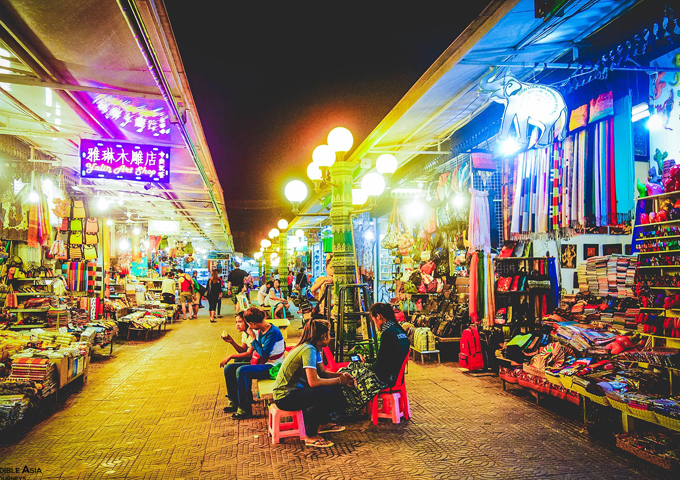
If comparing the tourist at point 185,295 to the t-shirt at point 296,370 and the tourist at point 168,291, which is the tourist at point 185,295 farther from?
the t-shirt at point 296,370

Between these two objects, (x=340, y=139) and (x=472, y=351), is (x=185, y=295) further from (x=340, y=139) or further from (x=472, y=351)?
(x=340, y=139)

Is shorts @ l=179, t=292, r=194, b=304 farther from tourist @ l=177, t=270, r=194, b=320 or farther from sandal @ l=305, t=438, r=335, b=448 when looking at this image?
sandal @ l=305, t=438, r=335, b=448

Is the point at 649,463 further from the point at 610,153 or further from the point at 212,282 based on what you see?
the point at 212,282

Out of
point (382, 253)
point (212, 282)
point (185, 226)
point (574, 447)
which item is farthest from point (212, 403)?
point (185, 226)

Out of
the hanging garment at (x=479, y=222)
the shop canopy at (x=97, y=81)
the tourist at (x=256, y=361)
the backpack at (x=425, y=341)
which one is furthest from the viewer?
the backpack at (x=425, y=341)

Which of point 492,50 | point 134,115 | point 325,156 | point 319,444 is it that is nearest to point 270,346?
point 319,444

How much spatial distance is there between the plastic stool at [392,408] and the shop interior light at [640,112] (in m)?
4.57

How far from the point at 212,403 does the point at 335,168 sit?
4.00 metres

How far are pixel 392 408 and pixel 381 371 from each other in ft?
1.95

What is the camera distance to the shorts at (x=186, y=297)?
17938mm

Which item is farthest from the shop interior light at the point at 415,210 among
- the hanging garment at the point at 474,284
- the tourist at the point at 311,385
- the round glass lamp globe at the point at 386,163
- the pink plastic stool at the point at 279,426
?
the pink plastic stool at the point at 279,426

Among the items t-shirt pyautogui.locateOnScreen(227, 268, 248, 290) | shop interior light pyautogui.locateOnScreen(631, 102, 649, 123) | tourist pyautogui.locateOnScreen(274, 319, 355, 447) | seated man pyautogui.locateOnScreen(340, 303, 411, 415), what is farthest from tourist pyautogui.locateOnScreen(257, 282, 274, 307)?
shop interior light pyautogui.locateOnScreen(631, 102, 649, 123)

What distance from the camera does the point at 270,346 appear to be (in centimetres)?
568

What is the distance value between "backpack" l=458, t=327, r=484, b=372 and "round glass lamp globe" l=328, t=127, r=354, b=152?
4223mm
